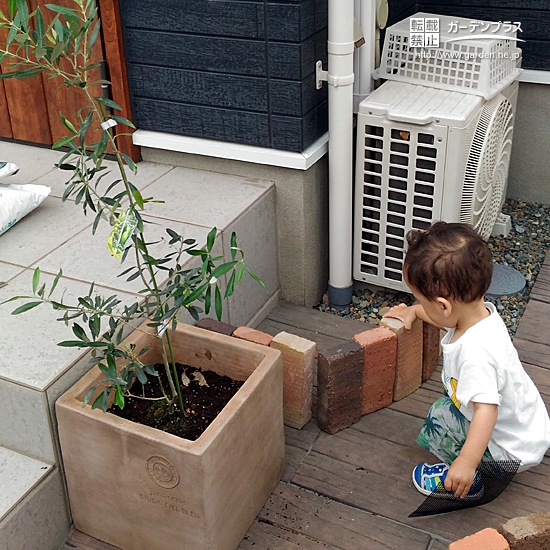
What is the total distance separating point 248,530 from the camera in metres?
2.18

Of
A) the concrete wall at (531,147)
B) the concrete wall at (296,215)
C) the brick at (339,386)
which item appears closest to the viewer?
the brick at (339,386)

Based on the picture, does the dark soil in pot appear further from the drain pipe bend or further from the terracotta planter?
the drain pipe bend

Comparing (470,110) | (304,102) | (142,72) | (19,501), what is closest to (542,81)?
(470,110)

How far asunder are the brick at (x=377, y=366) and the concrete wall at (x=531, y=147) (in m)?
2.01

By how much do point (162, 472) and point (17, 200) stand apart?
4.45ft

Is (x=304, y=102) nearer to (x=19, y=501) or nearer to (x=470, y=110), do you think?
(x=470, y=110)

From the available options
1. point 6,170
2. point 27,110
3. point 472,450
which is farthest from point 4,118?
point 472,450

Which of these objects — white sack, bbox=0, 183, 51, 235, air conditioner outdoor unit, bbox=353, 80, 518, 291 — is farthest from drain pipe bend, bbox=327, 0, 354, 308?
white sack, bbox=0, 183, 51, 235

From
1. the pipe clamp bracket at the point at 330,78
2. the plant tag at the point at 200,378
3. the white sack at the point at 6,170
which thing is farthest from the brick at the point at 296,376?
the white sack at the point at 6,170

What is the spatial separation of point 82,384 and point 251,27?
1.51 metres

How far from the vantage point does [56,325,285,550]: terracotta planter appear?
74.4 inches

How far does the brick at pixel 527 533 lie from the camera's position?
1.77 metres

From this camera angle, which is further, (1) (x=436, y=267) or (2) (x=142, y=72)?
(2) (x=142, y=72)

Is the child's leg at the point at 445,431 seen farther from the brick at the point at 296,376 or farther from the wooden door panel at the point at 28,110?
the wooden door panel at the point at 28,110
